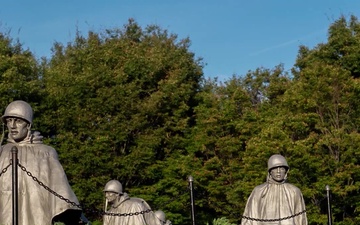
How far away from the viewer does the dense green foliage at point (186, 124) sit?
38.2 metres

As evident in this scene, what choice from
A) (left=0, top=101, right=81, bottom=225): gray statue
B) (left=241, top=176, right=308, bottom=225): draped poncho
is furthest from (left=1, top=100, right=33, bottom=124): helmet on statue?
(left=241, top=176, right=308, bottom=225): draped poncho

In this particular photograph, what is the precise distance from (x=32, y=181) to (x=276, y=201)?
8.40m

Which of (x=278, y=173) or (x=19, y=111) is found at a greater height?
(x=19, y=111)

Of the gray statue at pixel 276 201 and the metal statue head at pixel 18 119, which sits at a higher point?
the metal statue head at pixel 18 119

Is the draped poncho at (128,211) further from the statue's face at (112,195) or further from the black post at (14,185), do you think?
the black post at (14,185)

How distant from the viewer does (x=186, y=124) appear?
43.5 metres

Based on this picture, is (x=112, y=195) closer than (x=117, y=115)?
Yes

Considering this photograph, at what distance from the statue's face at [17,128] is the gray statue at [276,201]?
786cm

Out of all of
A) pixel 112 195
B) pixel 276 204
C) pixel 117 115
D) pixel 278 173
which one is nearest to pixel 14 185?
pixel 276 204

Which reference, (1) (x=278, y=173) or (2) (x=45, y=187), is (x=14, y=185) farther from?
(1) (x=278, y=173)

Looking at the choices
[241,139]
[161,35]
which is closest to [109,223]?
[241,139]

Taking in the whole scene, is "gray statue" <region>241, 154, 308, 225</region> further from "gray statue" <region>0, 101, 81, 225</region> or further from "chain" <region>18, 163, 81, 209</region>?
"chain" <region>18, 163, 81, 209</region>

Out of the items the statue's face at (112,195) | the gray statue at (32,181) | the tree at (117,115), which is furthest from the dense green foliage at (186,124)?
the gray statue at (32,181)

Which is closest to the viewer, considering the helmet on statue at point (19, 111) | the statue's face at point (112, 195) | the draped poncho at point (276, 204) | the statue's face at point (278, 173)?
the helmet on statue at point (19, 111)
